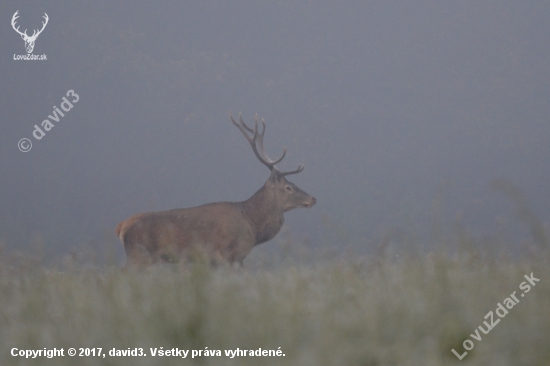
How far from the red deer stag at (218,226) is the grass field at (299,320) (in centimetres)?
253

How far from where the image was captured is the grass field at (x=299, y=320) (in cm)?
162

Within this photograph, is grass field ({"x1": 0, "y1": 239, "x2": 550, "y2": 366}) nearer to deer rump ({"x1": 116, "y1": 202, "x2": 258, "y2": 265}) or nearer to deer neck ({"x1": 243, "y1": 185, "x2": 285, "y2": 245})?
deer rump ({"x1": 116, "y1": 202, "x2": 258, "y2": 265})

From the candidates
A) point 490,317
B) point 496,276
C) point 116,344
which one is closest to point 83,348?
point 116,344

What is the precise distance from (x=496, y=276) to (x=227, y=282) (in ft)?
4.00

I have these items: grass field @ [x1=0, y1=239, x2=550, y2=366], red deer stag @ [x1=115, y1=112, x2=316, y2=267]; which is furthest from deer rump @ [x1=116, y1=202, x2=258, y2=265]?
grass field @ [x1=0, y1=239, x2=550, y2=366]

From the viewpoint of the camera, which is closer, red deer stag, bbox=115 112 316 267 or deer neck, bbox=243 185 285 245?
red deer stag, bbox=115 112 316 267

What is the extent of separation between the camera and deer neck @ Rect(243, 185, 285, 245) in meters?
6.33

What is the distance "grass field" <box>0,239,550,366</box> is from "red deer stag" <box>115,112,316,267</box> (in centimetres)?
253

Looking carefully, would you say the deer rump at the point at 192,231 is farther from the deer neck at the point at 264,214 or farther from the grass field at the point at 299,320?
the grass field at the point at 299,320

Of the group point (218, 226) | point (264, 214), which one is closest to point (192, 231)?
point (218, 226)

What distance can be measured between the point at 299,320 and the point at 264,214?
4.49 metres

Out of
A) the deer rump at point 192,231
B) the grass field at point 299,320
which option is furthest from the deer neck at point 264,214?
the grass field at point 299,320

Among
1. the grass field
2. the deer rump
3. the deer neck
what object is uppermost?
the deer neck

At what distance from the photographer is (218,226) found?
5.80 metres
